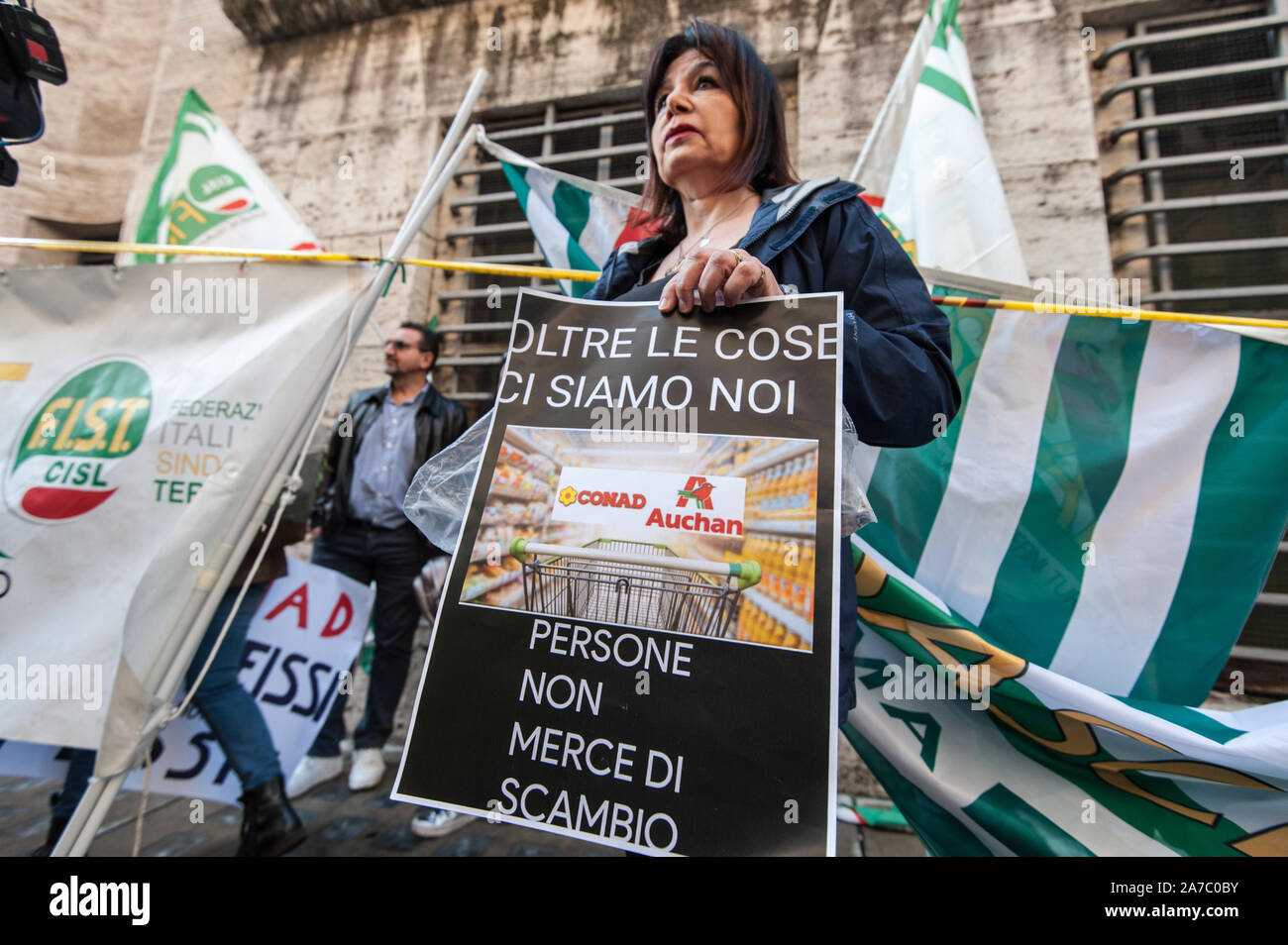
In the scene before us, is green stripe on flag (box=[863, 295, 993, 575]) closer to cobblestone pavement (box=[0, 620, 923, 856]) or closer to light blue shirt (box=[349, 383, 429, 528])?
cobblestone pavement (box=[0, 620, 923, 856])

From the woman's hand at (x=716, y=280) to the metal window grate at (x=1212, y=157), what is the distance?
11.0ft

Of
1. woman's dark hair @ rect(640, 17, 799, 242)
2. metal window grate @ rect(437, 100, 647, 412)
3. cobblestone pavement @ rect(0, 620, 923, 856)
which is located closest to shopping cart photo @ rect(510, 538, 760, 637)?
woman's dark hair @ rect(640, 17, 799, 242)

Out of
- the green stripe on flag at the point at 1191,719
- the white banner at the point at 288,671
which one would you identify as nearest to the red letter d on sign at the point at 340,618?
the white banner at the point at 288,671

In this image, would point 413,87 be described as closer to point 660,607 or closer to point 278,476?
point 278,476

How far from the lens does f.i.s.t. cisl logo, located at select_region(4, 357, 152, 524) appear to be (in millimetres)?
2035

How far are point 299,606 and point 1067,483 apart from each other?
3.12m

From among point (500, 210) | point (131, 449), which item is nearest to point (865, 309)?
point (131, 449)

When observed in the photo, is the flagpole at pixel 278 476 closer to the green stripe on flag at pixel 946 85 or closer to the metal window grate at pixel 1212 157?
the green stripe on flag at pixel 946 85

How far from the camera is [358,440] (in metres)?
3.47

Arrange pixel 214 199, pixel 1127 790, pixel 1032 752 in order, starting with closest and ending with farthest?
1. pixel 1127 790
2. pixel 1032 752
3. pixel 214 199

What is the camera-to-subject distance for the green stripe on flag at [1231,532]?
1907mm

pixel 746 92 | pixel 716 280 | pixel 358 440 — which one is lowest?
pixel 716 280

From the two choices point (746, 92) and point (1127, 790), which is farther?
point (1127, 790)
